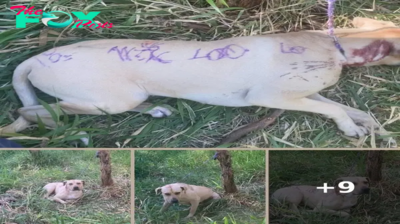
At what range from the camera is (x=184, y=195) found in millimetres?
2586

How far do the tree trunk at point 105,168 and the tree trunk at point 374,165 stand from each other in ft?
4.74

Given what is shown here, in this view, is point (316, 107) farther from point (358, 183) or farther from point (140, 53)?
point (140, 53)

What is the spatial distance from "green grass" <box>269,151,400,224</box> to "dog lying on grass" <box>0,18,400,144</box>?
221 millimetres

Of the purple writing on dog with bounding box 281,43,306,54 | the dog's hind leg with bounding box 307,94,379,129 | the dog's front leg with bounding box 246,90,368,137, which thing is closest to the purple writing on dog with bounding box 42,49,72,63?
the dog's front leg with bounding box 246,90,368,137

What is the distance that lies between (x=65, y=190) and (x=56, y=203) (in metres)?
0.09

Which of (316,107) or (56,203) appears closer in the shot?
(316,107)

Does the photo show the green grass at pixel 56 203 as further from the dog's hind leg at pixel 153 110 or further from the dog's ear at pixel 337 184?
the dog's ear at pixel 337 184

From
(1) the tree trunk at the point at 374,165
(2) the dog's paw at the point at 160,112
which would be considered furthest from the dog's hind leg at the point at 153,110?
(1) the tree trunk at the point at 374,165

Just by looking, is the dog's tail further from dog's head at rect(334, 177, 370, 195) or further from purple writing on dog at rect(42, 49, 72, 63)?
dog's head at rect(334, 177, 370, 195)

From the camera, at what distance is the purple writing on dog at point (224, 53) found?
8.29 feet

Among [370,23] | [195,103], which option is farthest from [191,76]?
[370,23]

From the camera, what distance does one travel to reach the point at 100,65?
252 cm

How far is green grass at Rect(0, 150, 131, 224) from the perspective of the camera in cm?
259

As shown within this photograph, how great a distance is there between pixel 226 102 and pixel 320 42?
62 cm
